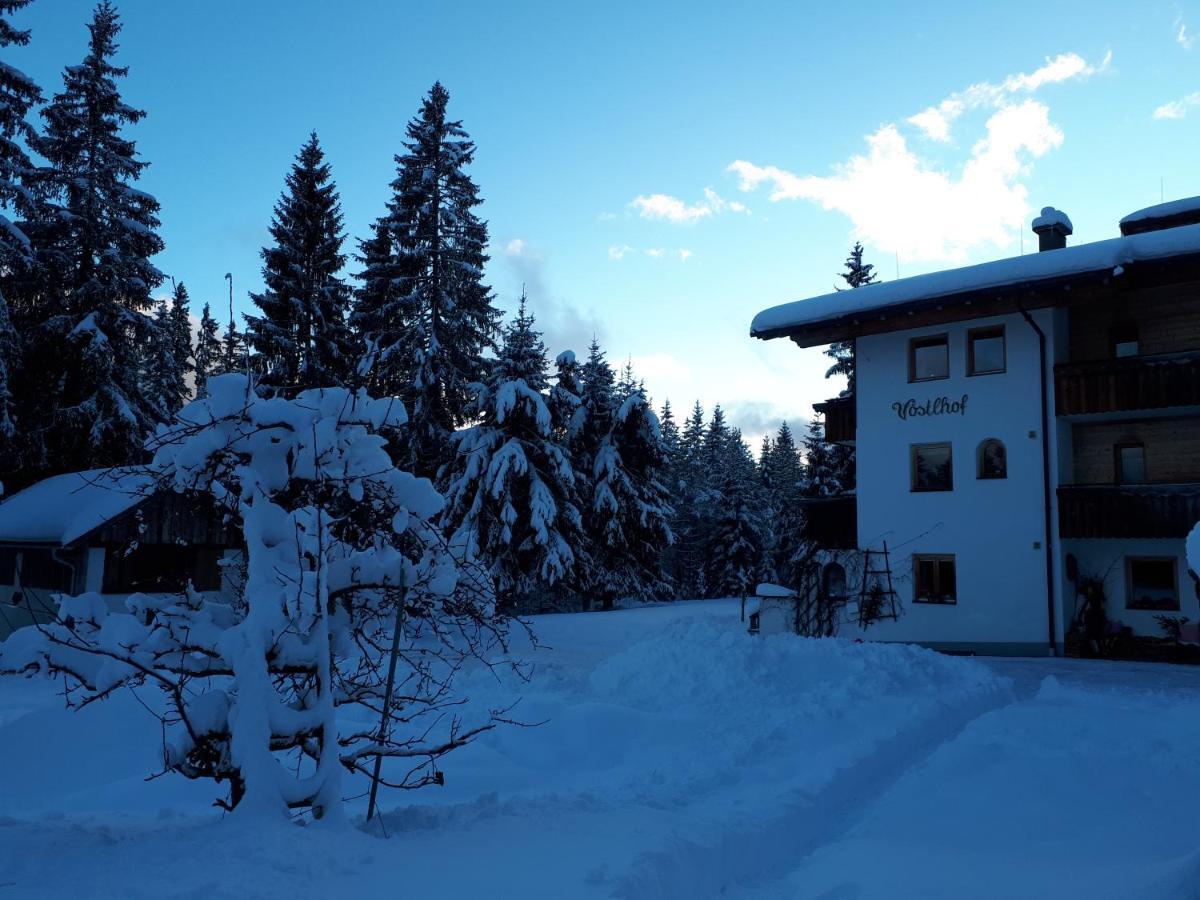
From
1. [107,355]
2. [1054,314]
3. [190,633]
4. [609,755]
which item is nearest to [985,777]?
[609,755]

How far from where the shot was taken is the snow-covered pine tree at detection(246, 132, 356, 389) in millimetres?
26531

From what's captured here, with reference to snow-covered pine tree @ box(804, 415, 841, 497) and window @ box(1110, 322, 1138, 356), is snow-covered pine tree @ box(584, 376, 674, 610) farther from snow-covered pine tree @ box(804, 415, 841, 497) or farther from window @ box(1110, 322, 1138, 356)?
window @ box(1110, 322, 1138, 356)

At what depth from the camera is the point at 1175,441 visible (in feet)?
66.8

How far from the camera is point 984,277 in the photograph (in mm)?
20781

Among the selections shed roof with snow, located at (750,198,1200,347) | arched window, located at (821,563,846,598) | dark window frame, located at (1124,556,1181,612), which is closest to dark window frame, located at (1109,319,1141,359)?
shed roof with snow, located at (750,198,1200,347)

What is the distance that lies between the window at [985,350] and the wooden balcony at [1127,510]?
3.69 meters

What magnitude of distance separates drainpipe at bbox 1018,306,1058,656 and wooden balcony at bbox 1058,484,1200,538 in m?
0.29

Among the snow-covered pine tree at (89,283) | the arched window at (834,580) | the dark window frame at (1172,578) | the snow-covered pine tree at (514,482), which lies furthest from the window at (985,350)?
the snow-covered pine tree at (89,283)

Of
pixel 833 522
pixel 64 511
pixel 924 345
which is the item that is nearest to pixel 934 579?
pixel 833 522

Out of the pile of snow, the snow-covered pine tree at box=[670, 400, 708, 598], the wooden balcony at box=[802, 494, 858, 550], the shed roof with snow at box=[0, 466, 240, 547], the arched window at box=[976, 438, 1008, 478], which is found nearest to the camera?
the pile of snow

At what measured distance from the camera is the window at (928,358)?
22.6 meters

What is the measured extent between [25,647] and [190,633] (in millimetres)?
1081

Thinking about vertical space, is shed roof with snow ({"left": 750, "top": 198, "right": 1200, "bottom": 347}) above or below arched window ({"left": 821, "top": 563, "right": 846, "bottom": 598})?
above

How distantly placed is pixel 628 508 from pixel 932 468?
1346 centimetres
